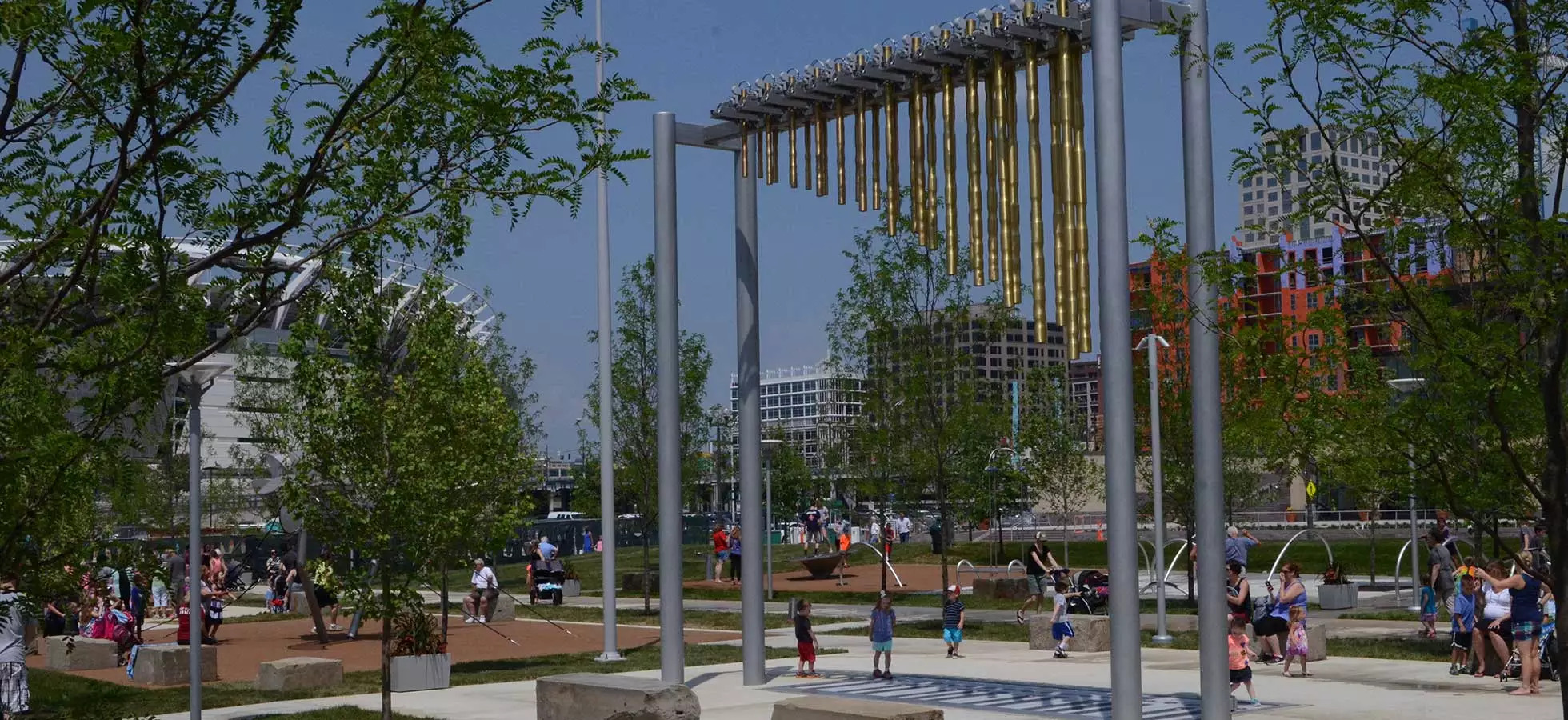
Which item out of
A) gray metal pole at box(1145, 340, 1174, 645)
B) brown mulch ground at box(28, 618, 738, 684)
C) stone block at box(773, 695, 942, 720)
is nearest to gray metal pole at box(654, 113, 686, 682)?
stone block at box(773, 695, 942, 720)

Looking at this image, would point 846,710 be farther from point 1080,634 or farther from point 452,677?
point 1080,634

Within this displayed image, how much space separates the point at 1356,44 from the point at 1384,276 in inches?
69.3

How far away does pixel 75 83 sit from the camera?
5.71 metres

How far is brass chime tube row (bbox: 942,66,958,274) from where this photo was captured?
52.4 ft

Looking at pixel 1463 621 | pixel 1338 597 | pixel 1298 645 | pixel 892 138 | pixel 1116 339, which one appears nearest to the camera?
pixel 1116 339

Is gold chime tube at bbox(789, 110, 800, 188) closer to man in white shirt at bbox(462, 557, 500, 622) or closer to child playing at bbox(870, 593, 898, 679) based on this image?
child playing at bbox(870, 593, 898, 679)

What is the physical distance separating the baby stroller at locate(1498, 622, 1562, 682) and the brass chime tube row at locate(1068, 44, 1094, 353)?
27.9 ft

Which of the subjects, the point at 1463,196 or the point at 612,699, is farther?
the point at 612,699

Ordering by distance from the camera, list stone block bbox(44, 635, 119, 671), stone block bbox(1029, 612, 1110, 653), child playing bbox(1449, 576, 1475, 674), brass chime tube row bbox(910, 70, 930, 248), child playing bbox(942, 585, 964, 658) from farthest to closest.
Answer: stone block bbox(44, 635, 119, 671) < stone block bbox(1029, 612, 1110, 653) < child playing bbox(942, 585, 964, 658) < child playing bbox(1449, 576, 1475, 674) < brass chime tube row bbox(910, 70, 930, 248)

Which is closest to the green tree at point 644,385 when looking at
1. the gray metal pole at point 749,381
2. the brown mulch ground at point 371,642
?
the brown mulch ground at point 371,642

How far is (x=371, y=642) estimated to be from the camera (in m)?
31.3

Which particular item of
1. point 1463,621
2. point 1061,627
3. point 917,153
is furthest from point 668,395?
point 1463,621

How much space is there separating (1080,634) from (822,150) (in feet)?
35.3

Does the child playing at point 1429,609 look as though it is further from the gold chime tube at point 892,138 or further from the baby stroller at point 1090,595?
the gold chime tube at point 892,138
